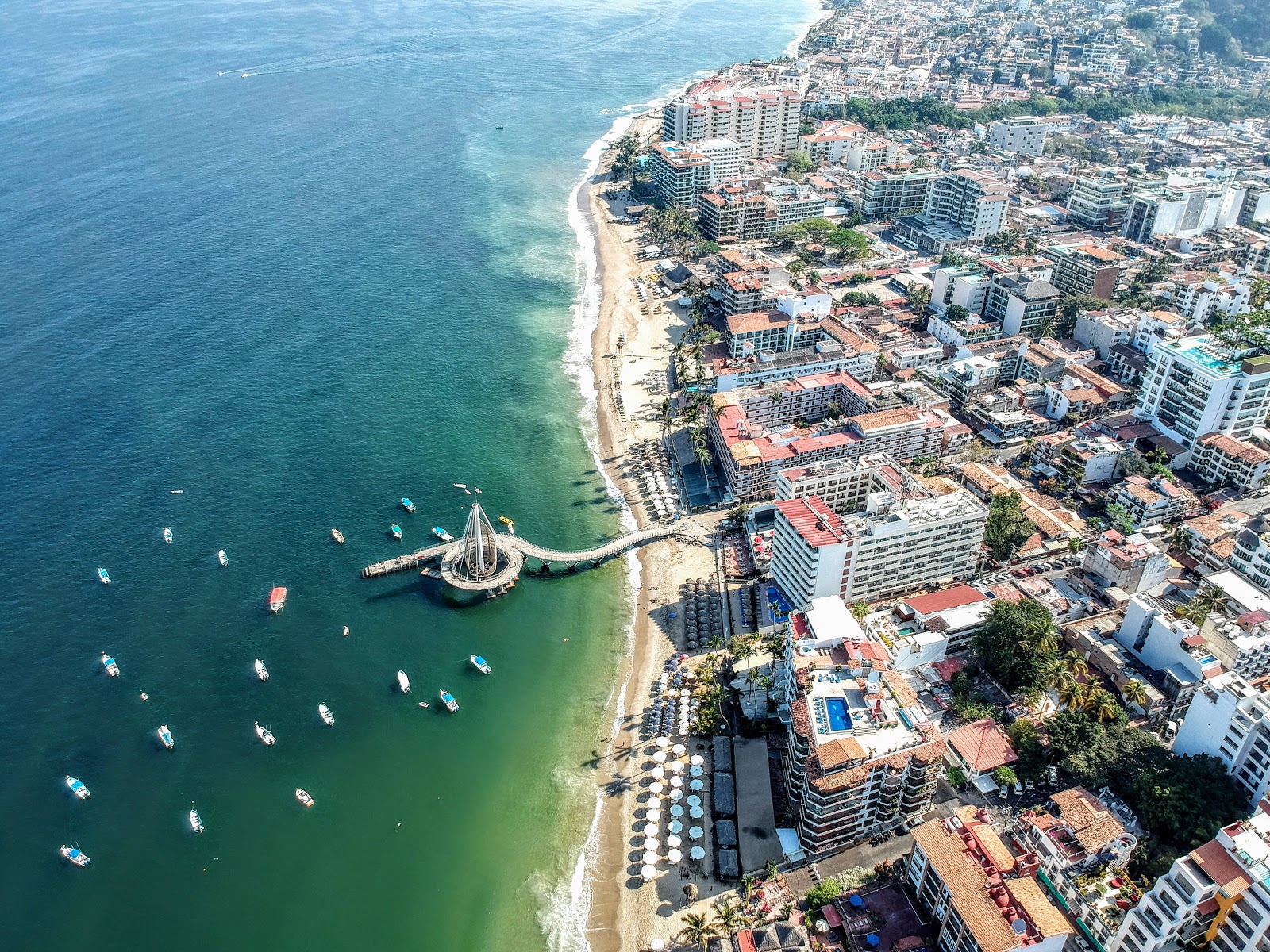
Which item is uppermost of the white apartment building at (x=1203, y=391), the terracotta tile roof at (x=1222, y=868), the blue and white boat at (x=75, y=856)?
the white apartment building at (x=1203, y=391)

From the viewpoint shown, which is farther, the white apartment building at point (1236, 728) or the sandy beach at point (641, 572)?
the sandy beach at point (641, 572)

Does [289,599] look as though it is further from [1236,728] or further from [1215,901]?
[1236,728]

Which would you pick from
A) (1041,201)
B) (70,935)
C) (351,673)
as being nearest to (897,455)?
(351,673)

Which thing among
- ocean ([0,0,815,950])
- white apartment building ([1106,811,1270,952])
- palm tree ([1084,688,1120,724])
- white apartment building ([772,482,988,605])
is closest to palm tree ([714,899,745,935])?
ocean ([0,0,815,950])

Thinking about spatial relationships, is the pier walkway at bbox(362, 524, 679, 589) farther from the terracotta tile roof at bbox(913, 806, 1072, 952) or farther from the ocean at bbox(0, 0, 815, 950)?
the terracotta tile roof at bbox(913, 806, 1072, 952)

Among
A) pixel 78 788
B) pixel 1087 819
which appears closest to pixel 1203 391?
pixel 1087 819

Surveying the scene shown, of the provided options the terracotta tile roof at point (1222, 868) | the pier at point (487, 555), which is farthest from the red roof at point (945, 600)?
the terracotta tile roof at point (1222, 868)

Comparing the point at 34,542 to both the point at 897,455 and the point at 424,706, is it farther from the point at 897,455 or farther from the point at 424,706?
the point at 897,455

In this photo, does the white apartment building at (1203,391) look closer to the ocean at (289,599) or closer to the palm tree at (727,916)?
the ocean at (289,599)
